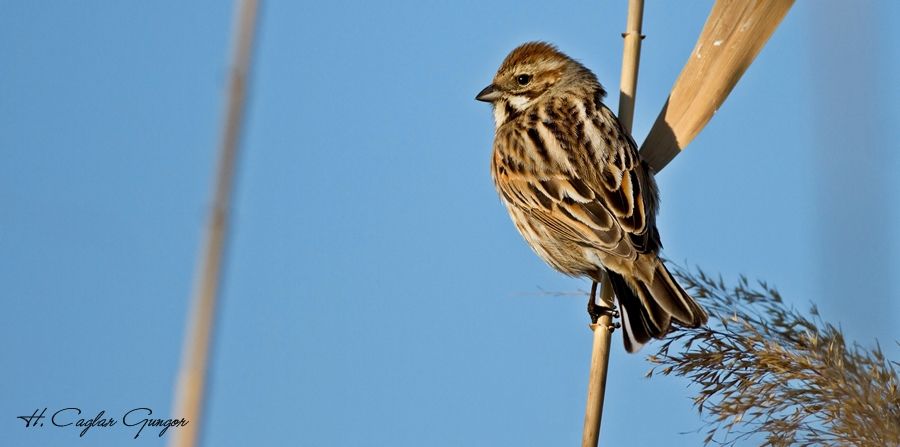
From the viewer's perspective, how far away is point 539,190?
151 inches

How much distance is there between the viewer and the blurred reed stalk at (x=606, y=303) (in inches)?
102

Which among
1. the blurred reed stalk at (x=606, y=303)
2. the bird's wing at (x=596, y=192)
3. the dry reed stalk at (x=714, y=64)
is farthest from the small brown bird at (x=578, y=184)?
the dry reed stalk at (x=714, y=64)

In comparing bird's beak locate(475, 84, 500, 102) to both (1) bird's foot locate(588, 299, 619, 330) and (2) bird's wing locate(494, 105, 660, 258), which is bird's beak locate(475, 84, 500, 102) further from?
(1) bird's foot locate(588, 299, 619, 330)

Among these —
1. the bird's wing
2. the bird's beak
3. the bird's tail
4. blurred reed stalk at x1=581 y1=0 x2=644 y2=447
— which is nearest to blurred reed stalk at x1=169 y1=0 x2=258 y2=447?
blurred reed stalk at x1=581 y1=0 x2=644 y2=447

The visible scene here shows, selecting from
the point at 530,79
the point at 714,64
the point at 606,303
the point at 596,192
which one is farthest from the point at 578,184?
the point at 530,79

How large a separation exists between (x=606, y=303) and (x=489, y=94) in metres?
1.27

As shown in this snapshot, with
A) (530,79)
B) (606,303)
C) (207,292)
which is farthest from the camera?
(530,79)

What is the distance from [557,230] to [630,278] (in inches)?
18.2

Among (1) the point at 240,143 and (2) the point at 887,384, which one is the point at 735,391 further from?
(1) the point at 240,143

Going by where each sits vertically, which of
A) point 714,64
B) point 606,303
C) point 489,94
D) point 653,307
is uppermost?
point 489,94

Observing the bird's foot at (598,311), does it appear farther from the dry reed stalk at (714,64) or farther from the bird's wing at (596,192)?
the dry reed stalk at (714,64)

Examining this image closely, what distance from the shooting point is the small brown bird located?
326 cm

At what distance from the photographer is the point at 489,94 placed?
440 cm

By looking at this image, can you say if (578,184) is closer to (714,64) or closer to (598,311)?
(598,311)
